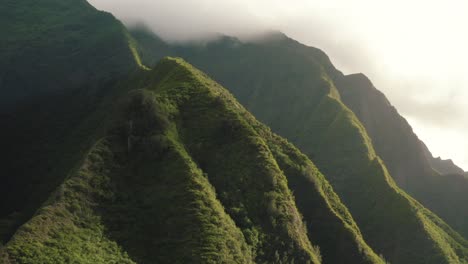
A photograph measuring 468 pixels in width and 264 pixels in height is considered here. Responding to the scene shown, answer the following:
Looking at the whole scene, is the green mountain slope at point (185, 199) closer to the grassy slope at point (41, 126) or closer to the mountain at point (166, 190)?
the mountain at point (166, 190)

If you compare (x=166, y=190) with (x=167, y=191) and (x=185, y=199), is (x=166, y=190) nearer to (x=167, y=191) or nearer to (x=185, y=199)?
(x=167, y=191)

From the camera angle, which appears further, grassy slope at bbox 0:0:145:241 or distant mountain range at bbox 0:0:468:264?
grassy slope at bbox 0:0:145:241

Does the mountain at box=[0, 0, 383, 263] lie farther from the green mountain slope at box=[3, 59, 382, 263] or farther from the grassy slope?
the grassy slope

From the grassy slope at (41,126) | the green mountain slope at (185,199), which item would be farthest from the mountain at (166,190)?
the grassy slope at (41,126)

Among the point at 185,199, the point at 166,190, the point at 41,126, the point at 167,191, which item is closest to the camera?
the point at 185,199

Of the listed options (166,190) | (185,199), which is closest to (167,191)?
(166,190)

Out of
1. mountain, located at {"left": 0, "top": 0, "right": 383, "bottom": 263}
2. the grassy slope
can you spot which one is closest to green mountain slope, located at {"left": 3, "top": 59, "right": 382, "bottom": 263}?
mountain, located at {"left": 0, "top": 0, "right": 383, "bottom": 263}

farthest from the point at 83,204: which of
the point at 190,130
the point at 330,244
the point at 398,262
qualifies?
the point at 398,262

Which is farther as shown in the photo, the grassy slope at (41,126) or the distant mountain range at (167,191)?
the grassy slope at (41,126)

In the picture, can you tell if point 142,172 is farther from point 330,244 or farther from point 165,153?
point 330,244
